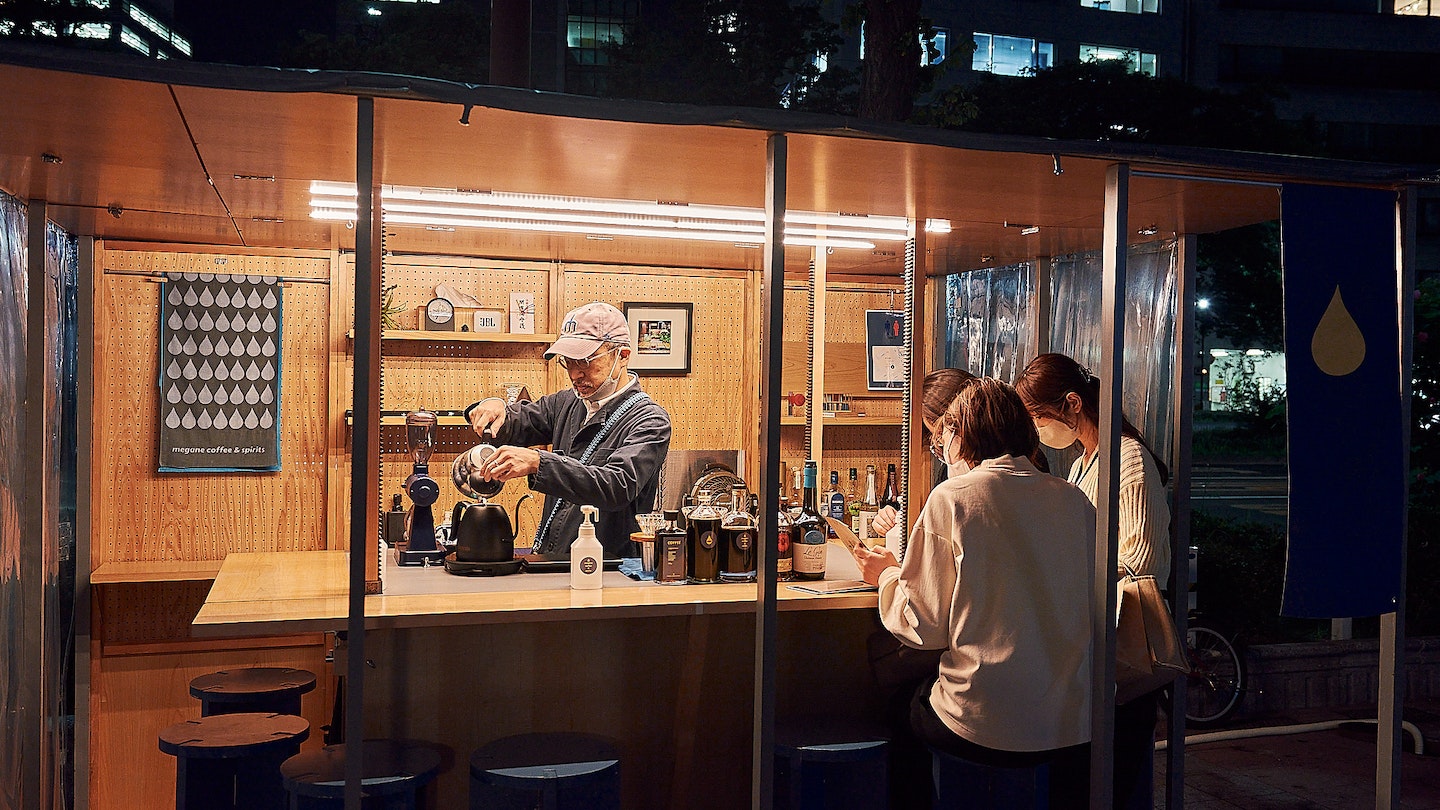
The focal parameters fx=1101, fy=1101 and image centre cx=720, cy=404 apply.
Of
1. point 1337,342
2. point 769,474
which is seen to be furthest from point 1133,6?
point 769,474

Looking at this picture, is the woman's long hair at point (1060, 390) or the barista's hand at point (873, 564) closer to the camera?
the barista's hand at point (873, 564)

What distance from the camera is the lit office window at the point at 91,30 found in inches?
564

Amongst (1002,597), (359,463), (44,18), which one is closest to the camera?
(359,463)

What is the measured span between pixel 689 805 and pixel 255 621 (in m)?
1.78

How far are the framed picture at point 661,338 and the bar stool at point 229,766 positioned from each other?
10.9ft

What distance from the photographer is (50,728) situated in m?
4.59

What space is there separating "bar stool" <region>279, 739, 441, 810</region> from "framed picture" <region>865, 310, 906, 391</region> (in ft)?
12.3

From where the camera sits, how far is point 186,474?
5465mm

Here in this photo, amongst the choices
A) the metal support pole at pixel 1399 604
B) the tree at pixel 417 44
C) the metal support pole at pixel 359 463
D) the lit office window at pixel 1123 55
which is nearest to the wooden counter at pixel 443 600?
the metal support pole at pixel 359 463

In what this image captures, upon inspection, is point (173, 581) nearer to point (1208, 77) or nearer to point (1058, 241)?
point (1058, 241)

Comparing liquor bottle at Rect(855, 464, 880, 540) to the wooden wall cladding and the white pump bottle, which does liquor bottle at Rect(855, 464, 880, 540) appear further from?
the wooden wall cladding

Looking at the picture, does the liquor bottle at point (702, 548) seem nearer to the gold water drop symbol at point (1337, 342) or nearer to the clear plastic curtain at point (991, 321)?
the gold water drop symbol at point (1337, 342)

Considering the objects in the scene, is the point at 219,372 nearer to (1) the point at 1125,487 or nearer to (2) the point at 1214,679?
(1) the point at 1125,487

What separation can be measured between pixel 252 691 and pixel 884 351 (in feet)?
12.6
